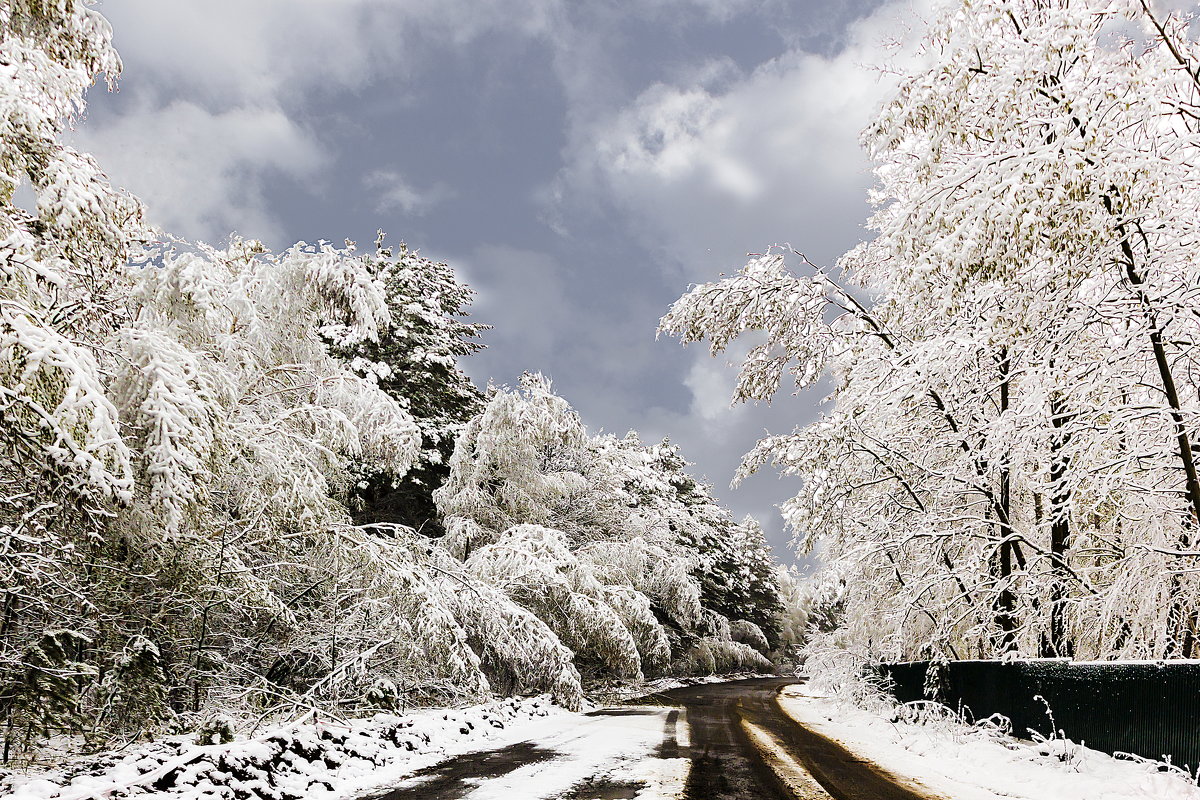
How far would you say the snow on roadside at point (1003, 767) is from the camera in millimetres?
6691

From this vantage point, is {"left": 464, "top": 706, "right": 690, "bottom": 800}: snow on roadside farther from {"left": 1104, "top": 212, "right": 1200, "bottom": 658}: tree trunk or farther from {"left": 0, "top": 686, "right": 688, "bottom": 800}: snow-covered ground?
{"left": 1104, "top": 212, "right": 1200, "bottom": 658}: tree trunk

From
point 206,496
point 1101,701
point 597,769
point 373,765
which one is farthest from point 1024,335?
point 373,765

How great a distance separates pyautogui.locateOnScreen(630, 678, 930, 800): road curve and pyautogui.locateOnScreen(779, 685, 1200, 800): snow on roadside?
43 cm

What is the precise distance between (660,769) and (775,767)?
4.25ft

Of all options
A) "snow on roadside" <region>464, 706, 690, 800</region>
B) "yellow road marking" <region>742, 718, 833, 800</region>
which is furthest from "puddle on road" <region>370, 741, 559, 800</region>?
"yellow road marking" <region>742, 718, 833, 800</region>

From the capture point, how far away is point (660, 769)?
7.66m

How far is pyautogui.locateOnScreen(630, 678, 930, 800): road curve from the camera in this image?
255 inches

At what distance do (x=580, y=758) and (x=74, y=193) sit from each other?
7.58 m

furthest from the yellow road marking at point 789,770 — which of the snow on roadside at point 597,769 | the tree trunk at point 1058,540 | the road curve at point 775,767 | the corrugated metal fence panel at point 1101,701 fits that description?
the tree trunk at point 1058,540

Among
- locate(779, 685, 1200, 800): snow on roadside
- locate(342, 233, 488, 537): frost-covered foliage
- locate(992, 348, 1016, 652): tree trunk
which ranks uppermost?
locate(342, 233, 488, 537): frost-covered foliage

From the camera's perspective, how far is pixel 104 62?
272 inches

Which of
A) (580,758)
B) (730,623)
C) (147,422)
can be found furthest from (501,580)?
(730,623)

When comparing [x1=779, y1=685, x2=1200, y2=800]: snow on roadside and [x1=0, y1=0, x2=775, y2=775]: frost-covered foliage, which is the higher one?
[x1=0, y1=0, x2=775, y2=775]: frost-covered foliage

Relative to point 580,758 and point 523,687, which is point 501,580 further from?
point 580,758
